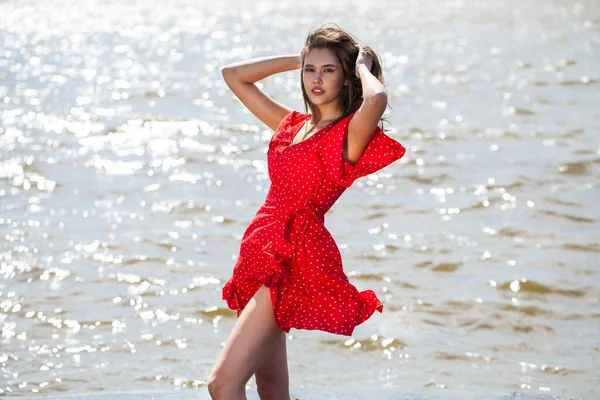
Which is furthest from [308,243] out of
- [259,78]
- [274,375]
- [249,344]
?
[259,78]

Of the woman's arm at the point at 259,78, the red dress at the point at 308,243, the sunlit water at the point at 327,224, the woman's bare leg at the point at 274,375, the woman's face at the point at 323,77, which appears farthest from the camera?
the sunlit water at the point at 327,224

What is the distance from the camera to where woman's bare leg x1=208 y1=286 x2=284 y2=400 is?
3943 millimetres

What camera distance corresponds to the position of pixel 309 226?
163 inches

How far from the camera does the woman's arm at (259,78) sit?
15.1 feet

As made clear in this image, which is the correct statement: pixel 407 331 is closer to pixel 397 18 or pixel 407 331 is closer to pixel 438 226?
pixel 438 226

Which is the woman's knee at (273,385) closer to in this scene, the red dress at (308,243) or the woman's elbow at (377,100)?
the red dress at (308,243)

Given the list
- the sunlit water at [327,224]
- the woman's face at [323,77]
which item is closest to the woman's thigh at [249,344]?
the woman's face at [323,77]

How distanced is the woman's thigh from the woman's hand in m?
0.90

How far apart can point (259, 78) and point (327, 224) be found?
474cm

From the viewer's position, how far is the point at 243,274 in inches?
165

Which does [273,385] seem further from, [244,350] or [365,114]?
[365,114]

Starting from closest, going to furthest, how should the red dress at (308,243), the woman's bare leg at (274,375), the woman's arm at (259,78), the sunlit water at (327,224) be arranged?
the red dress at (308,243), the woman's bare leg at (274,375), the woman's arm at (259,78), the sunlit water at (327,224)

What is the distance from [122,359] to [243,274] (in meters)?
2.53

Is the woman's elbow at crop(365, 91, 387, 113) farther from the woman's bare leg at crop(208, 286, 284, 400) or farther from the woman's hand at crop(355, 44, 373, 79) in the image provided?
the woman's bare leg at crop(208, 286, 284, 400)
